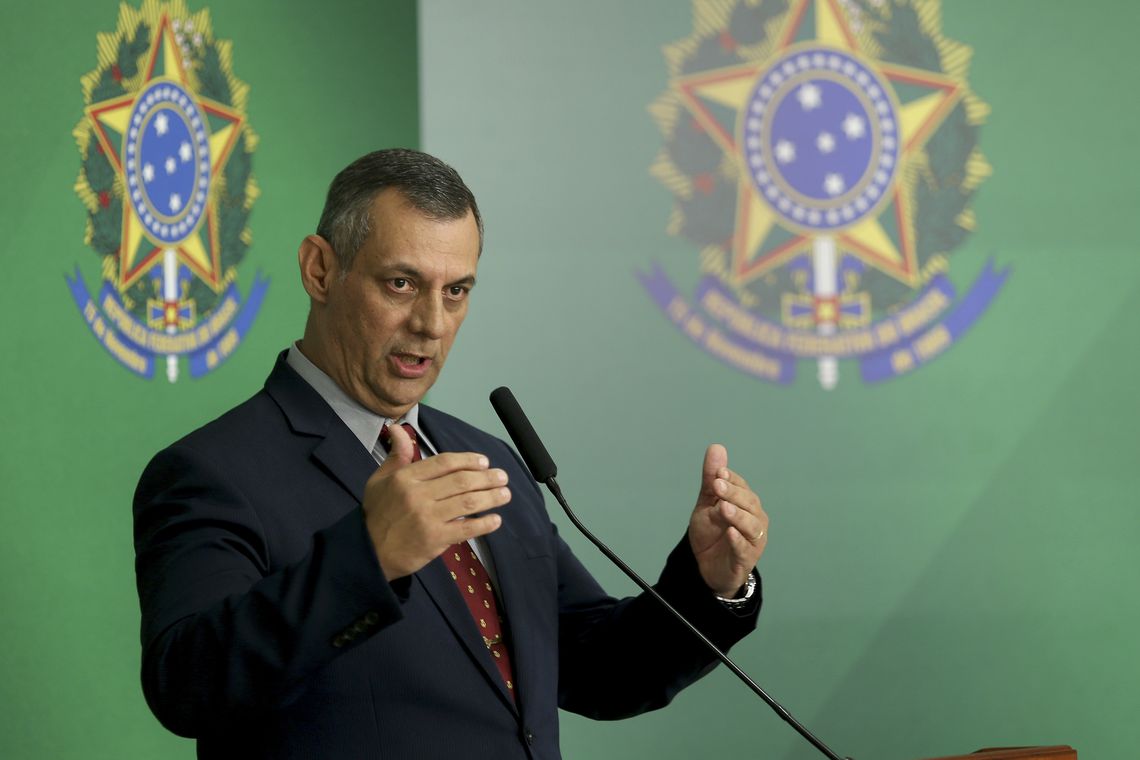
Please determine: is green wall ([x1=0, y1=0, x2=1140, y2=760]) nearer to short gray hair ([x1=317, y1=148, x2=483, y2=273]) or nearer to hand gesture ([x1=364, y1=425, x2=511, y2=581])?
short gray hair ([x1=317, y1=148, x2=483, y2=273])

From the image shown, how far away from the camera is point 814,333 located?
3.39 meters

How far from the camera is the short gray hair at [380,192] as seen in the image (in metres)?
1.74

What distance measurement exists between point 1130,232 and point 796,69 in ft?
3.26

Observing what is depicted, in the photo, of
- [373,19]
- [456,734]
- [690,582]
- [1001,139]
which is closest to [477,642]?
[456,734]

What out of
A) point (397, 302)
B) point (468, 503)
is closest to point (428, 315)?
point (397, 302)

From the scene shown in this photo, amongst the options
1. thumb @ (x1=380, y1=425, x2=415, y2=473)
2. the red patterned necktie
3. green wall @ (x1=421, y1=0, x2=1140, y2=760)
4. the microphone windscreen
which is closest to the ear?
the red patterned necktie

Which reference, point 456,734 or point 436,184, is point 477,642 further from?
point 436,184

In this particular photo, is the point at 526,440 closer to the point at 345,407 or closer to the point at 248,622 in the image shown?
the point at 345,407

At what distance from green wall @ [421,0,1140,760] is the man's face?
4.75 feet

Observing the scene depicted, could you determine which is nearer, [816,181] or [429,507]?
[429,507]

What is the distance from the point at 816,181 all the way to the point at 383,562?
2.33 meters

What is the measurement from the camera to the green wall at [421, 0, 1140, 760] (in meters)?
3.27

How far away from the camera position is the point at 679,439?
3336 mm

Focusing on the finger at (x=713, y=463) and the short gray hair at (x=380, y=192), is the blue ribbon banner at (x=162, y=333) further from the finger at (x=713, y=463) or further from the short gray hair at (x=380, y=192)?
the finger at (x=713, y=463)
